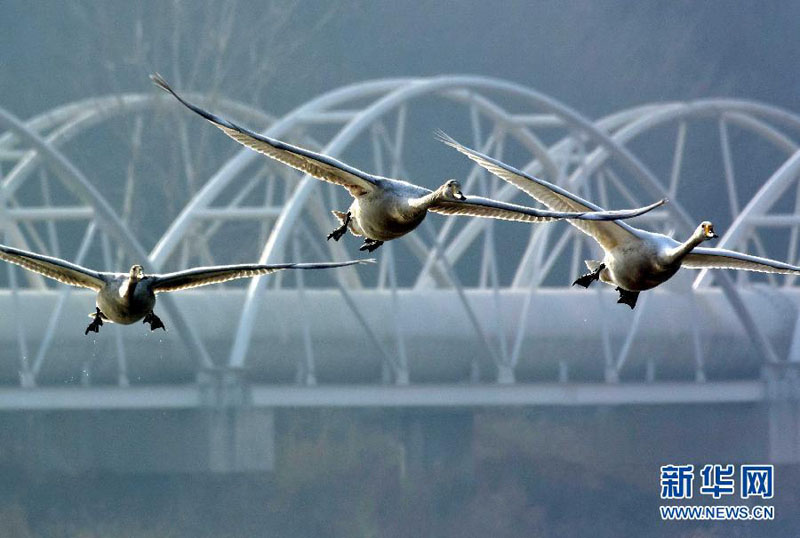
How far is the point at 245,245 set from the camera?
59.8 m

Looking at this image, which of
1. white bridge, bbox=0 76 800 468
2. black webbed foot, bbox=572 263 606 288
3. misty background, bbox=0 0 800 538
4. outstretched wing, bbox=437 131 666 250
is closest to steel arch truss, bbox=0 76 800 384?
white bridge, bbox=0 76 800 468

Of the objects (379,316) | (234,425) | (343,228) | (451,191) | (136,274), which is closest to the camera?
(451,191)

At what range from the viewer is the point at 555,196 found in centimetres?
1305

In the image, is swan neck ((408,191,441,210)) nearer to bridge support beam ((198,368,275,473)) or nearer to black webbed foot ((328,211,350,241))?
black webbed foot ((328,211,350,241))

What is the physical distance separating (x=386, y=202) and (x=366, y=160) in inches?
2456

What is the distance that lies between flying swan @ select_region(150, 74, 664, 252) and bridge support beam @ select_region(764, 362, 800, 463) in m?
36.5

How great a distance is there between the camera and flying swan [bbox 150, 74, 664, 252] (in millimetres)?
11273

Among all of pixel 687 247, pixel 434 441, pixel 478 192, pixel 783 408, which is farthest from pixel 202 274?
pixel 478 192

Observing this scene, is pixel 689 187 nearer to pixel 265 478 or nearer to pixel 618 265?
pixel 265 478

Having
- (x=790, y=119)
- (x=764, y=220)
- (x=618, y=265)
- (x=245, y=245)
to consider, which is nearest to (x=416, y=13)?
(x=245, y=245)

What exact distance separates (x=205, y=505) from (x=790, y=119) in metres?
24.2

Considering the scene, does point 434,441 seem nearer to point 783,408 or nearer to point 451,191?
point 783,408

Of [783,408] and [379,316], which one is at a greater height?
[379,316]

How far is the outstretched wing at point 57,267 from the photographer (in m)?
12.4
